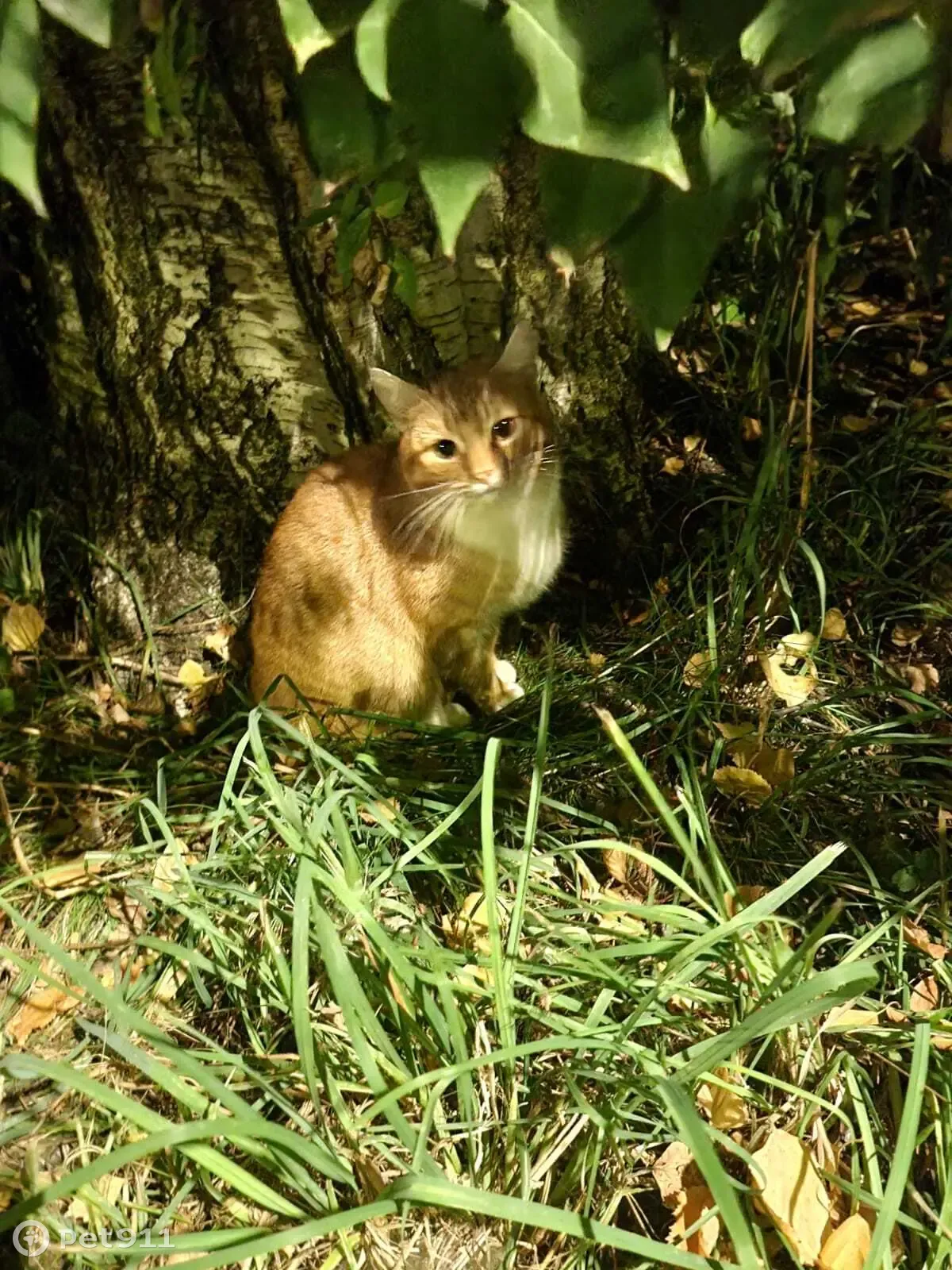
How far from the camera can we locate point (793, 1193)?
1.27 meters

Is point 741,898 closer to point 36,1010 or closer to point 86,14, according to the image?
point 36,1010

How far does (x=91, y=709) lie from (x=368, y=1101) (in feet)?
4.12

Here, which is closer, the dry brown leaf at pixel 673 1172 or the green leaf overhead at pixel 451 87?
the green leaf overhead at pixel 451 87

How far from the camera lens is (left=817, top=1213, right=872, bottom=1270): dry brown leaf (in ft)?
4.00

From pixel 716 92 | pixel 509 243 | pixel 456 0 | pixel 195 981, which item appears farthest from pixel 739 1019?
pixel 509 243

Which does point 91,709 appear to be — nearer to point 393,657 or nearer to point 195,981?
point 393,657

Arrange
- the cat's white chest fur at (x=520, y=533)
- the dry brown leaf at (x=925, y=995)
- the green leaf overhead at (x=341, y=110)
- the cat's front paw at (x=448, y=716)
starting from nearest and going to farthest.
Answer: the green leaf overhead at (x=341, y=110) < the dry brown leaf at (x=925, y=995) < the cat's white chest fur at (x=520, y=533) < the cat's front paw at (x=448, y=716)

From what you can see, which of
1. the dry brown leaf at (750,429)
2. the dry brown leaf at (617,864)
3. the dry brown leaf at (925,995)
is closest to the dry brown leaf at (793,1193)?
the dry brown leaf at (925,995)

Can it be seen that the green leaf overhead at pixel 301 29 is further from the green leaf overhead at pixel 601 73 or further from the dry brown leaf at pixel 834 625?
the dry brown leaf at pixel 834 625

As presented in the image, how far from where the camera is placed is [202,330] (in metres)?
2.05

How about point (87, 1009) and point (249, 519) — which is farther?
point (249, 519)

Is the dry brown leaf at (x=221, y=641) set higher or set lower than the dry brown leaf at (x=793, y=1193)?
higher

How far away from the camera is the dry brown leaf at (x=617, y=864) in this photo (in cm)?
176

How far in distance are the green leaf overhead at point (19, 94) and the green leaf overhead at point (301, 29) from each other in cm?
17
